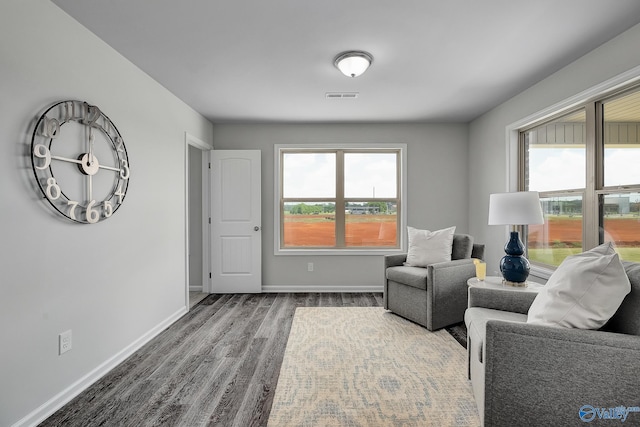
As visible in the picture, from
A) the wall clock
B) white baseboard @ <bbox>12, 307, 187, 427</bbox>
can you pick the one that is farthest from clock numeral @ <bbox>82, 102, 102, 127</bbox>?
white baseboard @ <bbox>12, 307, 187, 427</bbox>

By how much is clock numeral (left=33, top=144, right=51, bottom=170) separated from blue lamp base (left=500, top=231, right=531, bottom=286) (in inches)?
125

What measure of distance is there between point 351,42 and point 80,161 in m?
2.07

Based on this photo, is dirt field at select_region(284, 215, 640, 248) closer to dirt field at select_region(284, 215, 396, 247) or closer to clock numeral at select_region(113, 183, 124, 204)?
dirt field at select_region(284, 215, 396, 247)

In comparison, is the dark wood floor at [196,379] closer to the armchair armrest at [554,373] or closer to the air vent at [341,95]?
the armchair armrest at [554,373]

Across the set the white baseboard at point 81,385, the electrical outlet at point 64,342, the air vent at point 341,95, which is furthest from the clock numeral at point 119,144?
the air vent at point 341,95

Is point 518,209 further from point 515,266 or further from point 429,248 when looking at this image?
point 429,248

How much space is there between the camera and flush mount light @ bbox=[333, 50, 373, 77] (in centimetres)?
254

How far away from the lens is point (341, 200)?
15.4 ft

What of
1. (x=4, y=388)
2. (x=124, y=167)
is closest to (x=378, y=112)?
(x=124, y=167)

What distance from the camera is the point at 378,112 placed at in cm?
408

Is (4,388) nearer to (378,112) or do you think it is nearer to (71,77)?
(71,77)

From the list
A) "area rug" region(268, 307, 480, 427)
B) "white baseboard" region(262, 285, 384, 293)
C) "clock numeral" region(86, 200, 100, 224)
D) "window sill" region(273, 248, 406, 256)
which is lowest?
"area rug" region(268, 307, 480, 427)

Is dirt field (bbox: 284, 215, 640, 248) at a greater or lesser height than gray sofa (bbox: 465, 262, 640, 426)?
greater

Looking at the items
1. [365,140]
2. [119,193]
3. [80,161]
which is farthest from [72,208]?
[365,140]
